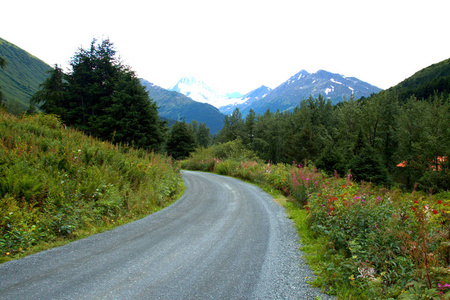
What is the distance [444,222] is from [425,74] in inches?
6475

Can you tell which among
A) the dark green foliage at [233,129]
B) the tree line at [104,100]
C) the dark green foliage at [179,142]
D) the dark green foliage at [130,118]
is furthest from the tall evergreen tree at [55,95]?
the dark green foliage at [233,129]

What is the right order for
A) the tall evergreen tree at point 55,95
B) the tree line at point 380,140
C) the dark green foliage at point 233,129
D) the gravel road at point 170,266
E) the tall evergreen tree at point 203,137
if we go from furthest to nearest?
1. the tall evergreen tree at point 203,137
2. the dark green foliage at point 233,129
3. the tree line at point 380,140
4. the tall evergreen tree at point 55,95
5. the gravel road at point 170,266

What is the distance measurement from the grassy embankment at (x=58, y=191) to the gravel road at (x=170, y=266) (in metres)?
0.55

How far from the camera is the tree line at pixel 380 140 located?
2650cm

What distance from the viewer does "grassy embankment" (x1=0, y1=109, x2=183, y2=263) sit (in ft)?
15.3

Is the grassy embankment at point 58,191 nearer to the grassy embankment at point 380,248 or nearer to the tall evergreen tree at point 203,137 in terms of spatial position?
the grassy embankment at point 380,248

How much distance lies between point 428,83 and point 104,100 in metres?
112

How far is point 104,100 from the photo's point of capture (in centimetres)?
2158

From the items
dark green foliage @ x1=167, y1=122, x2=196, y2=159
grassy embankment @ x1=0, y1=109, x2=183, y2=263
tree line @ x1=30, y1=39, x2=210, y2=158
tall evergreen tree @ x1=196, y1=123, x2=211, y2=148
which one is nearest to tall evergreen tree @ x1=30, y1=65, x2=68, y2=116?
tree line @ x1=30, y1=39, x2=210, y2=158

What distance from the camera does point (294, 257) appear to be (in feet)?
16.1

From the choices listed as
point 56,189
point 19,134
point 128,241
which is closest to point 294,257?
point 128,241

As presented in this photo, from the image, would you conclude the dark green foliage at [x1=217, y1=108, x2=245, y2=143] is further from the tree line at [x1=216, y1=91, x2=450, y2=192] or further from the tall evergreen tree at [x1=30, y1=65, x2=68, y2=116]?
the tall evergreen tree at [x1=30, y1=65, x2=68, y2=116]

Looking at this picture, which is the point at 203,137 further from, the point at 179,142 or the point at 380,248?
the point at 380,248

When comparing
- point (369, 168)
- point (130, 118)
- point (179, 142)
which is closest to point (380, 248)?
point (130, 118)
